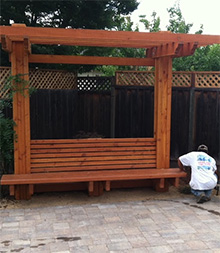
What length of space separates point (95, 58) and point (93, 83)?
1.73 metres

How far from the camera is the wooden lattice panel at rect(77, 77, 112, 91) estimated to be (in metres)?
7.91

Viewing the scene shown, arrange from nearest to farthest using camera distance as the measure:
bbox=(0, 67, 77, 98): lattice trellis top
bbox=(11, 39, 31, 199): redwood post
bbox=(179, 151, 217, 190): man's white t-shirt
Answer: bbox=(11, 39, 31, 199): redwood post < bbox=(179, 151, 217, 190): man's white t-shirt < bbox=(0, 67, 77, 98): lattice trellis top

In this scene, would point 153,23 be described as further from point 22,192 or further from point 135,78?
point 22,192

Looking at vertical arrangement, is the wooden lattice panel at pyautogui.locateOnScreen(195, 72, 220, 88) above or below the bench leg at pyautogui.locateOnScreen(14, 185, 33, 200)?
above

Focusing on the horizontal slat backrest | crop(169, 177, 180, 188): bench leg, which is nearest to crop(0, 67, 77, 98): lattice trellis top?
the horizontal slat backrest

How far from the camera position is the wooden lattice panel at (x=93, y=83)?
7.91m

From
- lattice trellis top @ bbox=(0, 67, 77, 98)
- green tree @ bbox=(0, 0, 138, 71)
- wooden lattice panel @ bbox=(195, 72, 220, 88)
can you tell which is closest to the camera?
wooden lattice panel @ bbox=(195, 72, 220, 88)

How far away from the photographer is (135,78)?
7.56 metres

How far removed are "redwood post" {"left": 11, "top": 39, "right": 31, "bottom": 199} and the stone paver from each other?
26.9 inches

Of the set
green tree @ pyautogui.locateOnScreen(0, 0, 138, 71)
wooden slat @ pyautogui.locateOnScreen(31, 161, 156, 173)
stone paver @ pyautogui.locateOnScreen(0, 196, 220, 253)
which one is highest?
green tree @ pyautogui.locateOnScreen(0, 0, 138, 71)

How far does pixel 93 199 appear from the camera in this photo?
5.70m

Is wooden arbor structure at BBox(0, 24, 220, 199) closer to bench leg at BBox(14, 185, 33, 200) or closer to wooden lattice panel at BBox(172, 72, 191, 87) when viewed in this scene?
bench leg at BBox(14, 185, 33, 200)

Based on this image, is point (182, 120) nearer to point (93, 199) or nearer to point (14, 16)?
point (93, 199)

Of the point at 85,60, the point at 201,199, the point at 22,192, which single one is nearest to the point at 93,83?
the point at 85,60
